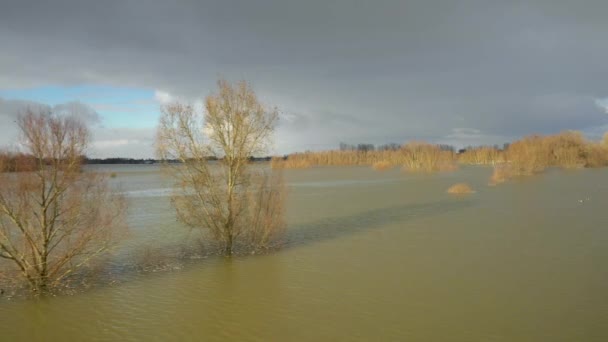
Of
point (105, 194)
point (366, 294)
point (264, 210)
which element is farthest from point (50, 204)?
point (366, 294)

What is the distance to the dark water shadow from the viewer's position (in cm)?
1815

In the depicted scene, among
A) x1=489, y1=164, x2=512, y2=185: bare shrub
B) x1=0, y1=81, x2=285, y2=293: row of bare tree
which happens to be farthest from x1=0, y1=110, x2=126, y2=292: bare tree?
x1=489, y1=164, x2=512, y2=185: bare shrub

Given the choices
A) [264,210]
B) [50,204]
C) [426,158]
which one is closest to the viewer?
[50,204]

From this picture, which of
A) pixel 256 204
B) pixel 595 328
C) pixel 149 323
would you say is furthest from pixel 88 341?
pixel 595 328

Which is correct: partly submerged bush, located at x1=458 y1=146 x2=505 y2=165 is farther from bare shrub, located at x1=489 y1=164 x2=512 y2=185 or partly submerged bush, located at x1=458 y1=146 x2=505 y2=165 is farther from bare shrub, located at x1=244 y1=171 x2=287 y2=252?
bare shrub, located at x1=244 y1=171 x2=287 y2=252

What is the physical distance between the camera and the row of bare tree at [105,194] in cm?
1092

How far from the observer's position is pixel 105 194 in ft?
40.4

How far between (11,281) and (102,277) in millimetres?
2211

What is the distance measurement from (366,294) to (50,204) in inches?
349

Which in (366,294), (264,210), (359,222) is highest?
(264,210)

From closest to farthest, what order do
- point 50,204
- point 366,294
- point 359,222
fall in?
point 366,294, point 50,204, point 359,222

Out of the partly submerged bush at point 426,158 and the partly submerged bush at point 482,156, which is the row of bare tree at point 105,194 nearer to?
the partly submerged bush at point 426,158

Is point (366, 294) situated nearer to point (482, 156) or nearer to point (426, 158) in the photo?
point (426, 158)

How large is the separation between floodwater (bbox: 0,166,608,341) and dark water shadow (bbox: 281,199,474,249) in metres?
0.23
